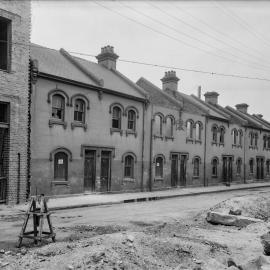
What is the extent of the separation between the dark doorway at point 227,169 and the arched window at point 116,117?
14994mm

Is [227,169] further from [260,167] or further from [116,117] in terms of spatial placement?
[116,117]

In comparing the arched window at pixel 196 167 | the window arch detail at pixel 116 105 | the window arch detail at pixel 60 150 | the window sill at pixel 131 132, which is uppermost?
the window arch detail at pixel 116 105

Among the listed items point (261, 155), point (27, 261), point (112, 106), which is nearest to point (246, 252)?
point (27, 261)

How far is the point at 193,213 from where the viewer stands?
1560 cm

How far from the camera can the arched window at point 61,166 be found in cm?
1966

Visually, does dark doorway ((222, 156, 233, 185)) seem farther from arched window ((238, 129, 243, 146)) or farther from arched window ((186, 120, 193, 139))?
arched window ((186, 120, 193, 139))

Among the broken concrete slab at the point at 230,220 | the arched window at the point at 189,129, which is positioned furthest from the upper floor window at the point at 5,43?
the arched window at the point at 189,129

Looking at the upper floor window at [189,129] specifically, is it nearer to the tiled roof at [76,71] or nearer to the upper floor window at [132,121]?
the tiled roof at [76,71]

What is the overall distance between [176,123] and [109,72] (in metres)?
6.29

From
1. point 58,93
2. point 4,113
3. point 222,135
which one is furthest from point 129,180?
point 222,135

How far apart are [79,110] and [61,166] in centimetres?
329

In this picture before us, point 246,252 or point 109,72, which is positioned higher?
point 109,72

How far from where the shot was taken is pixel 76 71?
22.6 metres

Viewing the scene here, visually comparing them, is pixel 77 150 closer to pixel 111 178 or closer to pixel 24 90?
pixel 111 178
